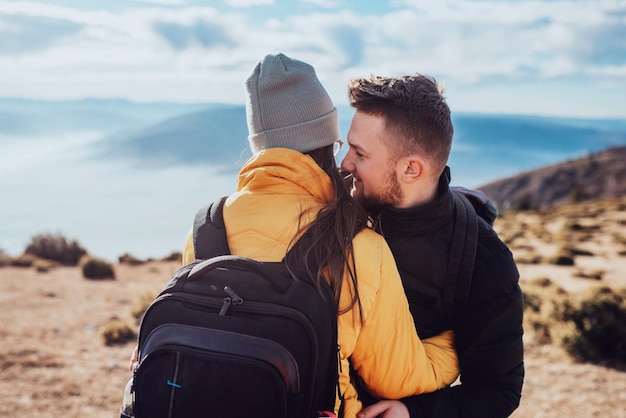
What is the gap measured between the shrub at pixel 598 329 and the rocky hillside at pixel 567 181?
200 feet

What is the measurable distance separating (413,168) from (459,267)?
45cm

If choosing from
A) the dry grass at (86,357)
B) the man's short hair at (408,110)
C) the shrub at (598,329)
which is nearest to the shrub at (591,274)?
the dry grass at (86,357)

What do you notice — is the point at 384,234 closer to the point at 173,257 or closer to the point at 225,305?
Answer: the point at 225,305

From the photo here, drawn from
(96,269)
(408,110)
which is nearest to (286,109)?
(408,110)

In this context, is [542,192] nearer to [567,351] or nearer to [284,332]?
[567,351]

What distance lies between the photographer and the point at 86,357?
6.92m

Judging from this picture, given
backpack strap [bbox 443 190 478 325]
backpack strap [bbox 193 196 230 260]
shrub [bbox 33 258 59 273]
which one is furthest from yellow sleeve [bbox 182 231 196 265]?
shrub [bbox 33 258 59 273]

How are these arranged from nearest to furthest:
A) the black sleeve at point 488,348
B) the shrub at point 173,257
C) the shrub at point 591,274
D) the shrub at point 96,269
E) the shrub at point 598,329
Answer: the black sleeve at point 488,348 < the shrub at point 598,329 < the shrub at point 96,269 < the shrub at point 591,274 < the shrub at point 173,257

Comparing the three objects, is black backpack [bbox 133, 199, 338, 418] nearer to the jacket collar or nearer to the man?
the jacket collar

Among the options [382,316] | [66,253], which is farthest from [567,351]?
[66,253]

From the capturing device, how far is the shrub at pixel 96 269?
41.8 ft

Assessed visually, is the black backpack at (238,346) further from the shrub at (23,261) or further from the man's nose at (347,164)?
the shrub at (23,261)

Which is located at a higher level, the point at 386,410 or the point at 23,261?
the point at 386,410

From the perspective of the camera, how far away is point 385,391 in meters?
1.93
